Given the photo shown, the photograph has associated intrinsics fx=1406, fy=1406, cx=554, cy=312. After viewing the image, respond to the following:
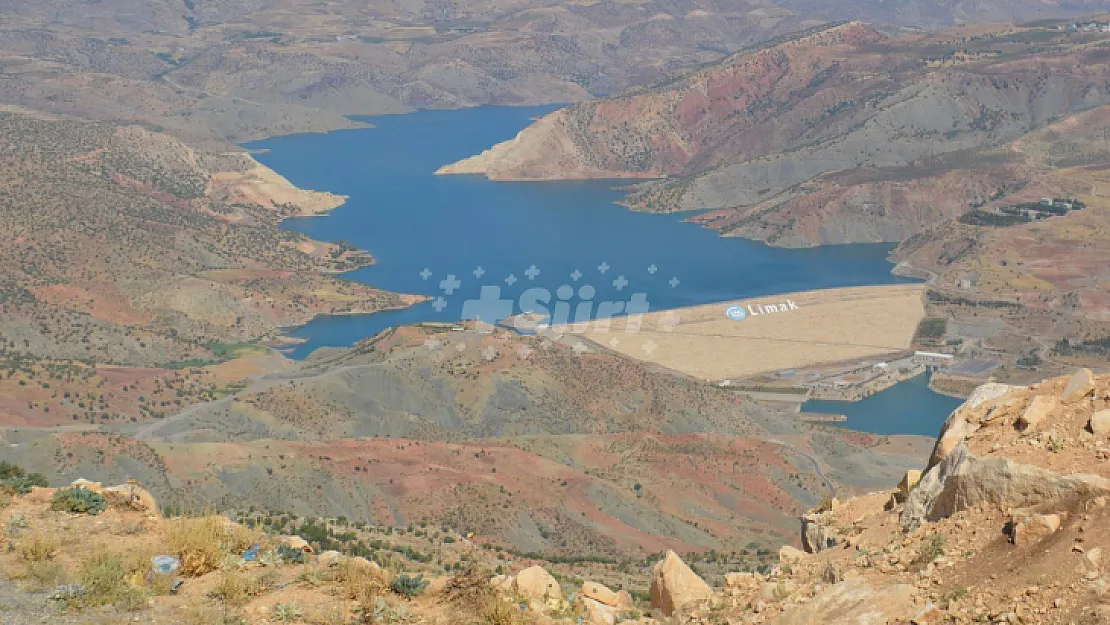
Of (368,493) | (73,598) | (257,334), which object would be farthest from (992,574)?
(257,334)

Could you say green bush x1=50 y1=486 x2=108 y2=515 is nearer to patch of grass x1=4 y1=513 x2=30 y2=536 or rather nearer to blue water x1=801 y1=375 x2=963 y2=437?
patch of grass x1=4 y1=513 x2=30 y2=536

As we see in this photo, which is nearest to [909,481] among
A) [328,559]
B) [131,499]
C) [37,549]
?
[328,559]

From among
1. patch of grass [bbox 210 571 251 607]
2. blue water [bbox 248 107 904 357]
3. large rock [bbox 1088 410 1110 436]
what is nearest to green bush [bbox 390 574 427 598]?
patch of grass [bbox 210 571 251 607]

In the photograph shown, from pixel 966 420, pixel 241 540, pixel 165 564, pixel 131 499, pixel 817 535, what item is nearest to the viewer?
pixel 165 564

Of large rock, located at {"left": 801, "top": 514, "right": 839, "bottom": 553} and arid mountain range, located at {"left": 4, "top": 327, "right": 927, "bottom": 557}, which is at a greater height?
large rock, located at {"left": 801, "top": 514, "right": 839, "bottom": 553}

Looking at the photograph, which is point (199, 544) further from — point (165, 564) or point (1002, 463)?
point (1002, 463)

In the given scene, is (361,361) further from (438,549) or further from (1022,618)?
(1022,618)
